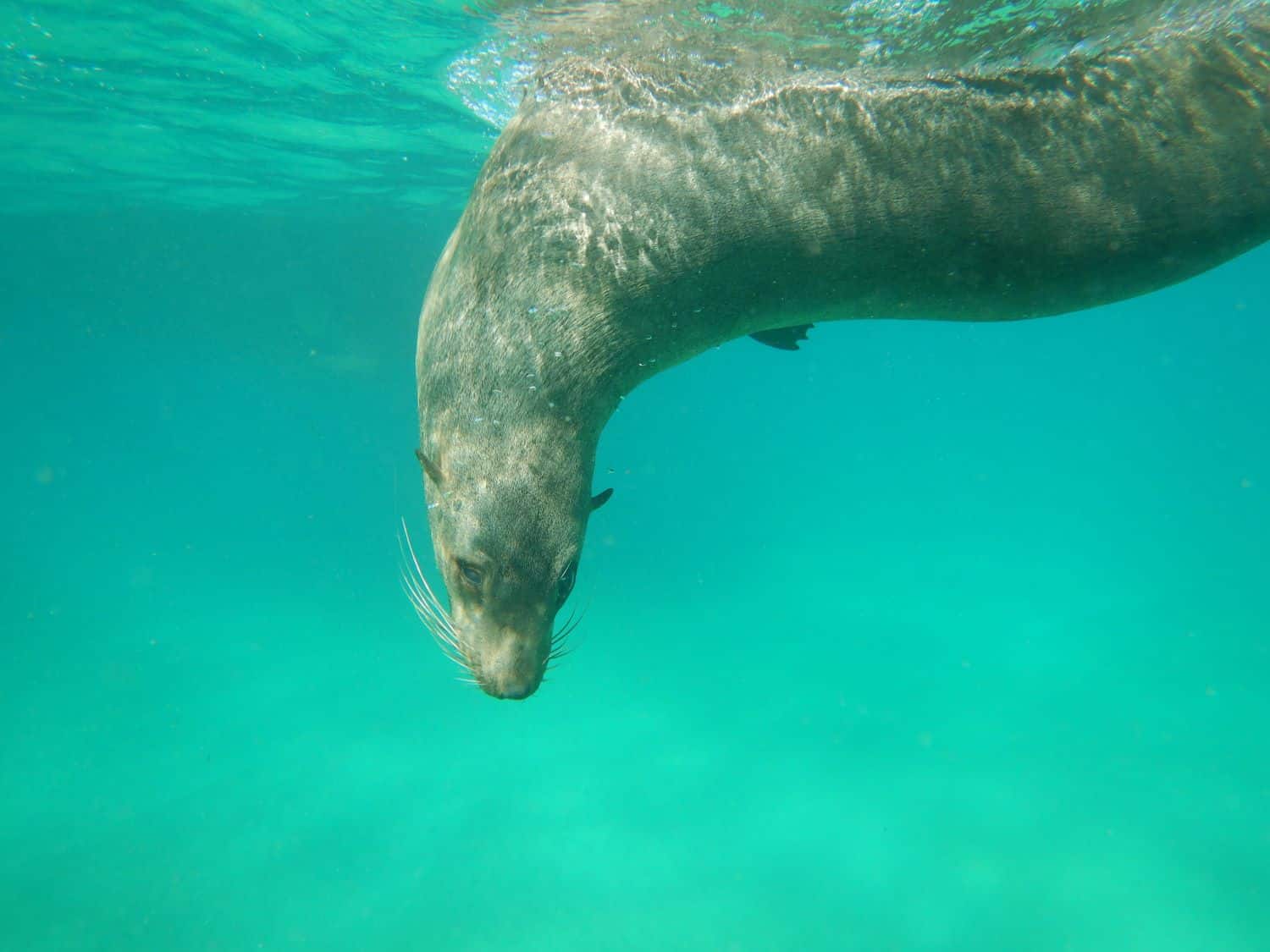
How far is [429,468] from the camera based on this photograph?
258 cm

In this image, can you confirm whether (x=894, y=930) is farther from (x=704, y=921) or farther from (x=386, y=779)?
(x=386, y=779)

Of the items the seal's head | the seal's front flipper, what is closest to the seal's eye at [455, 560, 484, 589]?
the seal's head

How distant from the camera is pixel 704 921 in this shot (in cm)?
975

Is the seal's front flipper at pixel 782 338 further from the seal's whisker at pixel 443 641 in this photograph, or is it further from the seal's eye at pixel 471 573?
the seal's whisker at pixel 443 641

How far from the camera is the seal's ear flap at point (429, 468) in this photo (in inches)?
101

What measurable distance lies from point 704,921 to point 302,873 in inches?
220

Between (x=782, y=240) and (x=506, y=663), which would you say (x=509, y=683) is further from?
(x=782, y=240)

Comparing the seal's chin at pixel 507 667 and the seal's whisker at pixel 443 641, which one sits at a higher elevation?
the seal's chin at pixel 507 667

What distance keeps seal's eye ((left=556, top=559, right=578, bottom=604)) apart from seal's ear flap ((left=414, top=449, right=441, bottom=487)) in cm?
53

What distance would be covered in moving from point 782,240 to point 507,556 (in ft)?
4.42

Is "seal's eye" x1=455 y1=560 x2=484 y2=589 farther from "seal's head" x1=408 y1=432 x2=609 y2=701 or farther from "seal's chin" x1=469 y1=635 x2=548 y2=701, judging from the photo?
"seal's chin" x1=469 y1=635 x2=548 y2=701

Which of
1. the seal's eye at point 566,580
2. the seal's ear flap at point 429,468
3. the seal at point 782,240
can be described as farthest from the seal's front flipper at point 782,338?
the seal's ear flap at point 429,468

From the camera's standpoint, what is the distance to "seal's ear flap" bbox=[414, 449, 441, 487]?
2562 millimetres

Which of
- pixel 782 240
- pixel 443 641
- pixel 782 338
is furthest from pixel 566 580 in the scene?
pixel 782 338
